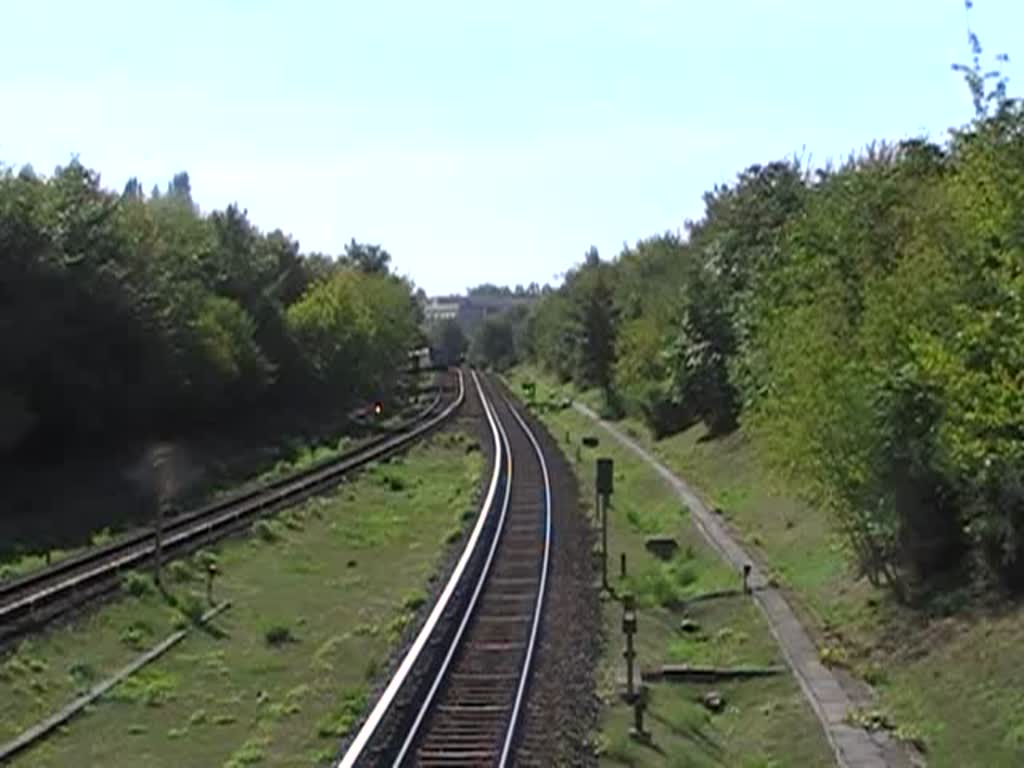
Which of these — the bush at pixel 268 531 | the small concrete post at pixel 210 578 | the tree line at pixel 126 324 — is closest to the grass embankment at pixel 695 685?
the small concrete post at pixel 210 578

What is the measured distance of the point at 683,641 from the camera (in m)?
29.8

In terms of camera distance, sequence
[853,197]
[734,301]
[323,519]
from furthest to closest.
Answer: [734,301] → [323,519] → [853,197]

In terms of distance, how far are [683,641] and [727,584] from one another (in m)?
5.02

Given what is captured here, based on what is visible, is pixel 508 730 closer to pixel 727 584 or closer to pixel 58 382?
pixel 727 584

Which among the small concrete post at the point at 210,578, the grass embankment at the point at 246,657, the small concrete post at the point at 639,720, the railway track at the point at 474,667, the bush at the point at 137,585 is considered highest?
the bush at the point at 137,585

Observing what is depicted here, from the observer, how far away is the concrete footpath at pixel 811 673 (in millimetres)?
19953

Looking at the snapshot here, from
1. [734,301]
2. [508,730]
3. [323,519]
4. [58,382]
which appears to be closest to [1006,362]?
[508,730]

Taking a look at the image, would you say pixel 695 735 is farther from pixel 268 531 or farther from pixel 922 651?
pixel 268 531

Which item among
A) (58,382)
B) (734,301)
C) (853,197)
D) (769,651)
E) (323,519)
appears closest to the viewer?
(769,651)

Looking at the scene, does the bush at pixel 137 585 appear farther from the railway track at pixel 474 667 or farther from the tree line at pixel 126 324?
the tree line at pixel 126 324

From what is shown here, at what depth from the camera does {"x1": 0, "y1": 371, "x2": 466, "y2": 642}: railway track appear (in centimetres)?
2880

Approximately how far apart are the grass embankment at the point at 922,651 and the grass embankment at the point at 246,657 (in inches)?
269

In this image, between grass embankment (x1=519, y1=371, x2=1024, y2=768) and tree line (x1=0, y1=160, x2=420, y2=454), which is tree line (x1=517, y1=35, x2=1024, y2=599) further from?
tree line (x1=0, y1=160, x2=420, y2=454)

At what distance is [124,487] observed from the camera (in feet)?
179
